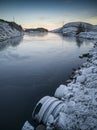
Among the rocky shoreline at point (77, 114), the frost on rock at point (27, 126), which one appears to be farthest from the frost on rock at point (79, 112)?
the frost on rock at point (27, 126)

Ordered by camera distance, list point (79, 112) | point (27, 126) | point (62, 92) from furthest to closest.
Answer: point (62, 92) → point (27, 126) → point (79, 112)

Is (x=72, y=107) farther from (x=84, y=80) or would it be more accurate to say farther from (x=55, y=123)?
(x=84, y=80)

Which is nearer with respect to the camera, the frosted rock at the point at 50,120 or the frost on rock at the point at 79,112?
the frost on rock at the point at 79,112

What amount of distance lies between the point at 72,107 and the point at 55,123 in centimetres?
160

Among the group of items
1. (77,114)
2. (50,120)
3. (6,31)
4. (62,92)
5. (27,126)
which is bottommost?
(27,126)

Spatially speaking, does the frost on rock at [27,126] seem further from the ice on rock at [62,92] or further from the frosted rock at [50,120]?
the ice on rock at [62,92]

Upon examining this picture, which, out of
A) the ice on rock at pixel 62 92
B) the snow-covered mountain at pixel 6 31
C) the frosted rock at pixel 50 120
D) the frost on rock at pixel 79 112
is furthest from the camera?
the snow-covered mountain at pixel 6 31

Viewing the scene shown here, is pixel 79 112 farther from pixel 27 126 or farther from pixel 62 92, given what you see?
pixel 62 92

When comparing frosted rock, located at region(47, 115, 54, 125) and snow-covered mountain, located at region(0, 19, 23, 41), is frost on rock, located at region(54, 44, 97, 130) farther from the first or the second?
snow-covered mountain, located at region(0, 19, 23, 41)

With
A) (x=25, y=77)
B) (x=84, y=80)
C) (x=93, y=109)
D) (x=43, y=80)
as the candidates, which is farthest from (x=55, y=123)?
(x=25, y=77)

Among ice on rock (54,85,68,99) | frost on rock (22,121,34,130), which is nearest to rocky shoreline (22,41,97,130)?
frost on rock (22,121,34,130)

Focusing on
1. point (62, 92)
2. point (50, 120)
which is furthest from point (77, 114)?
point (62, 92)

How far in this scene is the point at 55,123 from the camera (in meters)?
9.91

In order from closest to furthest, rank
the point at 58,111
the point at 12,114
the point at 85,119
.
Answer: the point at 85,119
the point at 58,111
the point at 12,114
